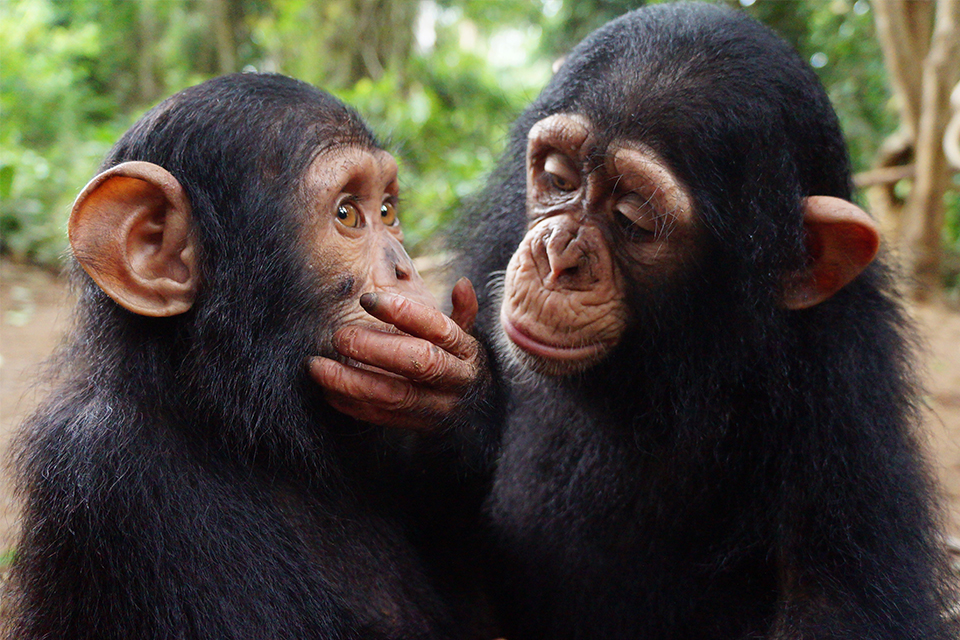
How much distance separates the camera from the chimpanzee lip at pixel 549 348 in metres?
2.99

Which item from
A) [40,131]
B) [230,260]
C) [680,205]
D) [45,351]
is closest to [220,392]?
[230,260]

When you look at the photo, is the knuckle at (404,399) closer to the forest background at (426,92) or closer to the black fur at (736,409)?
the black fur at (736,409)

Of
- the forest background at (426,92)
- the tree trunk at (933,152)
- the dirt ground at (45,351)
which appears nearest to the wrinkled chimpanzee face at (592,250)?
the dirt ground at (45,351)

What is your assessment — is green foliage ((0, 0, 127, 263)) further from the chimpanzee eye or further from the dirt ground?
the chimpanzee eye

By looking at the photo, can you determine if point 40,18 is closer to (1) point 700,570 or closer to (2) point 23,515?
(2) point 23,515

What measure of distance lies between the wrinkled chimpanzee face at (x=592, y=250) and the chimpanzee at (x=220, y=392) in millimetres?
246

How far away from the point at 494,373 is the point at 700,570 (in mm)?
1049

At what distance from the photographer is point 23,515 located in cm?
286

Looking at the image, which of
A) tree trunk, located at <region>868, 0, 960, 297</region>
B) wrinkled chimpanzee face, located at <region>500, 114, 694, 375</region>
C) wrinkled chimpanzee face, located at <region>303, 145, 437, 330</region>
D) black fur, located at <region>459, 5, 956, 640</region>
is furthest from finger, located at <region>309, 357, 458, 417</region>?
tree trunk, located at <region>868, 0, 960, 297</region>

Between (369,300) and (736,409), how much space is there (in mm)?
1375

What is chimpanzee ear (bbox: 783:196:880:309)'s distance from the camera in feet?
9.58

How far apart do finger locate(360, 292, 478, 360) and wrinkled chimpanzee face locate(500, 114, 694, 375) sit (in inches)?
15.3

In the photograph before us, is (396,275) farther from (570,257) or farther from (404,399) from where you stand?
(570,257)

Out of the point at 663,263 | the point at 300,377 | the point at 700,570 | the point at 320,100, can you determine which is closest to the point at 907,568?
the point at 700,570
